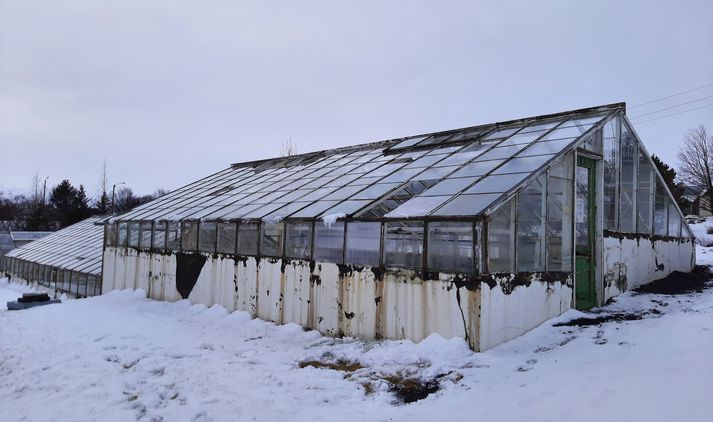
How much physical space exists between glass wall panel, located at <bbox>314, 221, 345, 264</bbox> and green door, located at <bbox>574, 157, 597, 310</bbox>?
18.0 feet

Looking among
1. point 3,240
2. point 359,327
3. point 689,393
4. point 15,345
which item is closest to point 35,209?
point 3,240

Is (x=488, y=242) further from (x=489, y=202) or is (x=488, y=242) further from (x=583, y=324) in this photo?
(x=583, y=324)

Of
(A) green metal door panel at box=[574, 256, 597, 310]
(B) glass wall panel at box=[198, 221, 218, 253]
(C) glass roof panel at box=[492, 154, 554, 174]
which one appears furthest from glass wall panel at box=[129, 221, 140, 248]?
(A) green metal door panel at box=[574, 256, 597, 310]

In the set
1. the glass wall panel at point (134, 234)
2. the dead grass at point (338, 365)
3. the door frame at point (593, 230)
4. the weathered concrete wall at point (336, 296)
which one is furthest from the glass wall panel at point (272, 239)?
the glass wall panel at point (134, 234)

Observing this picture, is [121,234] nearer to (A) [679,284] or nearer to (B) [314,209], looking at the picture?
(B) [314,209]

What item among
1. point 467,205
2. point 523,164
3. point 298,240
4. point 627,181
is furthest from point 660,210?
point 298,240

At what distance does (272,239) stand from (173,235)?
547cm

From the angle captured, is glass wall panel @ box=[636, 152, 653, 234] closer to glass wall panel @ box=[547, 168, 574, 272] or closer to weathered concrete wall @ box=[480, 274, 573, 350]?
glass wall panel @ box=[547, 168, 574, 272]

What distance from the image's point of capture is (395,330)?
8.74 m

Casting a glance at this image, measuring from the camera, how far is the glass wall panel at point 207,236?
13695 mm

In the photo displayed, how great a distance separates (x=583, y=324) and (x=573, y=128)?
5036mm

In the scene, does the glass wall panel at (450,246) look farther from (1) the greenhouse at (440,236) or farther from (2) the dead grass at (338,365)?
(2) the dead grass at (338,365)

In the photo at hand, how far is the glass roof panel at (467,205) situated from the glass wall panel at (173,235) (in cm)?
989

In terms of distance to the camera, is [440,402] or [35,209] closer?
[440,402]
